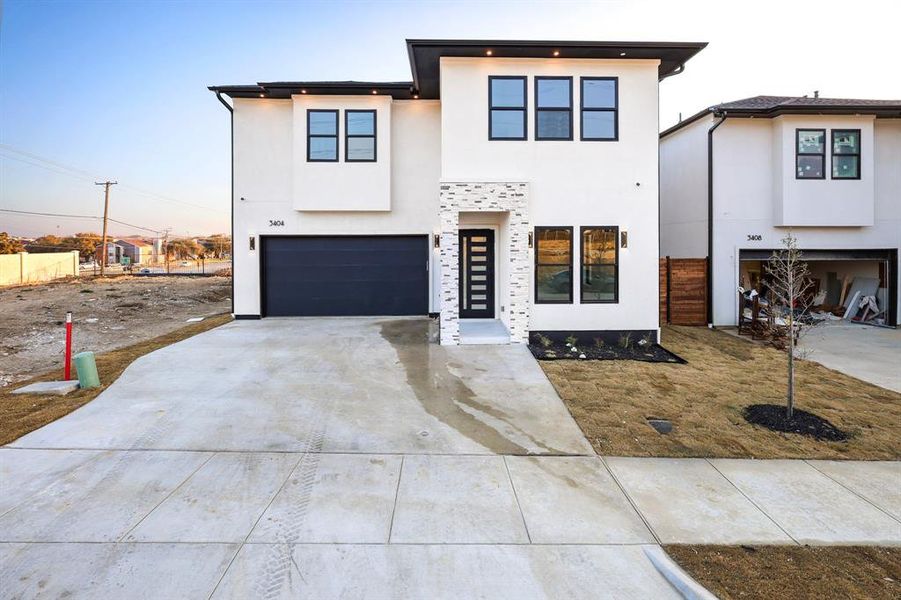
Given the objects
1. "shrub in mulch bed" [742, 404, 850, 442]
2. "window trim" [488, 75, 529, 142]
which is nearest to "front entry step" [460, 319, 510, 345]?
"window trim" [488, 75, 529, 142]

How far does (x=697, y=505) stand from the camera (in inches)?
151

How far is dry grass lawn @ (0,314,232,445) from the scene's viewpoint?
17.7ft

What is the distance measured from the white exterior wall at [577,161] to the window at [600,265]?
0.17m

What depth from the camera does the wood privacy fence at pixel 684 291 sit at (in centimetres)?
1304


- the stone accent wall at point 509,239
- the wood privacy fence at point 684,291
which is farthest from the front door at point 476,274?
the wood privacy fence at point 684,291

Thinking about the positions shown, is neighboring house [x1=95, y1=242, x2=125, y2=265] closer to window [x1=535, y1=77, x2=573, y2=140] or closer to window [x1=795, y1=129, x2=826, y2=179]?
window [x1=535, y1=77, x2=573, y2=140]

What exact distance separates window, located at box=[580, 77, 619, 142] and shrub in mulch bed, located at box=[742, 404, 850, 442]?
6.49 meters

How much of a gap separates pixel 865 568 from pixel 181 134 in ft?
104

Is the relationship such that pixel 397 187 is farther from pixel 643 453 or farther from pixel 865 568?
→ pixel 865 568

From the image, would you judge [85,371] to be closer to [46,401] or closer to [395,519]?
[46,401]

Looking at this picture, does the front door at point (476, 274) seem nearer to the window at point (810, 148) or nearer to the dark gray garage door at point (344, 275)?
the dark gray garage door at point (344, 275)

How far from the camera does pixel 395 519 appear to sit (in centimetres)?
358

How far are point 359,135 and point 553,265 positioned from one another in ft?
22.6

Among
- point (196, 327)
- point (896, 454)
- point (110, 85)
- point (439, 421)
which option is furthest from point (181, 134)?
point (896, 454)
